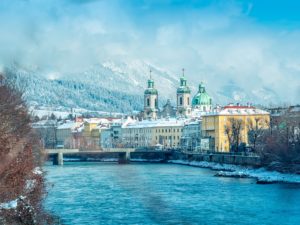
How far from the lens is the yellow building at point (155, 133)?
94875mm

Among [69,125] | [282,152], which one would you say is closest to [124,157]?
[282,152]

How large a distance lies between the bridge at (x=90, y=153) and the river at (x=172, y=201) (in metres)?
23.4

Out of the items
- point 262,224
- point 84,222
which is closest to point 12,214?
point 84,222

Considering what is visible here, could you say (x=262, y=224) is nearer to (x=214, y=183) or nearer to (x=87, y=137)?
(x=214, y=183)

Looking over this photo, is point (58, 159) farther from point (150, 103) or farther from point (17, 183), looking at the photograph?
point (150, 103)

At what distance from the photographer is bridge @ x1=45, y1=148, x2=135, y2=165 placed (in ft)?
220

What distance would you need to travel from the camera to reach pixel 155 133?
320 feet

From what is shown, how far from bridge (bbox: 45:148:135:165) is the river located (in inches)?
923

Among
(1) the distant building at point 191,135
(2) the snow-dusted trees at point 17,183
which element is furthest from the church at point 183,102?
(2) the snow-dusted trees at point 17,183

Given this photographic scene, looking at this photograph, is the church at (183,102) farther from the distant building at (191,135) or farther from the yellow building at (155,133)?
the distant building at (191,135)

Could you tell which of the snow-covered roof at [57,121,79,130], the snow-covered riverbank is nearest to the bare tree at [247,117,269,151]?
the snow-covered riverbank

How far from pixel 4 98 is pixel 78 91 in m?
167

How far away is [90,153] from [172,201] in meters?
46.7

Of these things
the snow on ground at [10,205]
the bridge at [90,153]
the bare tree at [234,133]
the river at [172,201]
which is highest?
the bare tree at [234,133]
